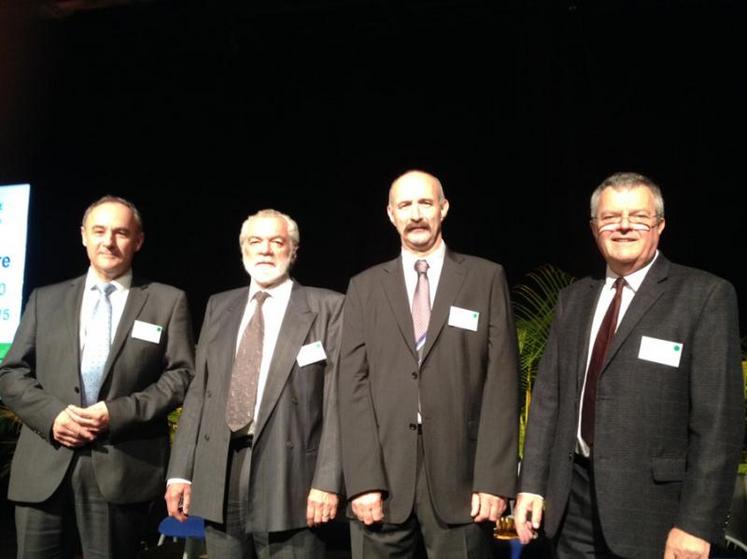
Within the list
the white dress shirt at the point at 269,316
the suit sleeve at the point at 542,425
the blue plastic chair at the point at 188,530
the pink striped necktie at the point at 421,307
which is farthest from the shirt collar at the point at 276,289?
the blue plastic chair at the point at 188,530

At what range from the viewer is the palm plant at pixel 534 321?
4.25m

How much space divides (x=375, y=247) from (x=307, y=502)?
2.79m

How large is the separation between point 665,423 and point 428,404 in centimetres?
68

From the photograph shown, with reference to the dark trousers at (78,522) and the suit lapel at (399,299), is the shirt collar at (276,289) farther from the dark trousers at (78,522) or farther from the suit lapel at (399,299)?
the dark trousers at (78,522)

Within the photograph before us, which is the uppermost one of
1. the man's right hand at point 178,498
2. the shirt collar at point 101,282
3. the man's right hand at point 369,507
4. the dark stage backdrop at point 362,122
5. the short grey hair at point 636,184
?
the dark stage backdrop at point 362,122

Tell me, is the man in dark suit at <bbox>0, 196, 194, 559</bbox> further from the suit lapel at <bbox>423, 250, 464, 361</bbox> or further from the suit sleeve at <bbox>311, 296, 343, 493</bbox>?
the suit lapel at <bbox>423, 250, 464, 361</bbox>

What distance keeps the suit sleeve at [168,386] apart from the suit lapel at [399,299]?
2.83 feet

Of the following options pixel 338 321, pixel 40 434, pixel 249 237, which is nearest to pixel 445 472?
pixel 338 321

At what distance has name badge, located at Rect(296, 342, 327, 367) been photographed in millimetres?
2697

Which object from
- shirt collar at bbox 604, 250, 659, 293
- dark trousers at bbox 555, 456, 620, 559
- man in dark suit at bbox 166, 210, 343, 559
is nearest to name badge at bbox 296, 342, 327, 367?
man in dark suit at bbox 166, 210, 343, 559

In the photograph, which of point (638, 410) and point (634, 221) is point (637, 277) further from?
point (638, 410)

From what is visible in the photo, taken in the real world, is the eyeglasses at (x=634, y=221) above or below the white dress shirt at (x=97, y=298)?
above

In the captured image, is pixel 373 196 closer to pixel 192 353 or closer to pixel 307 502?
pixel 192 353

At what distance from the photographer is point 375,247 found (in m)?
5.20
